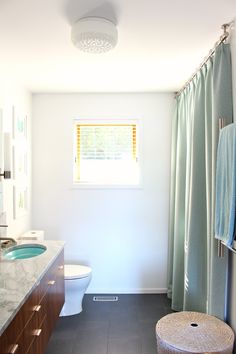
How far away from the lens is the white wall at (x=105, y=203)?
353 cm

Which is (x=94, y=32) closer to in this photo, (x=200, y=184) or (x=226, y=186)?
(x=226, y=186)

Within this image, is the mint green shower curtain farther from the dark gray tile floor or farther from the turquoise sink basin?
the turquoise sink basin

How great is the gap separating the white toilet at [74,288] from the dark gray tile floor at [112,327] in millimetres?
72

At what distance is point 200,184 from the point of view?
234cm

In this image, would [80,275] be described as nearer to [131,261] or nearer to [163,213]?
[131,261]

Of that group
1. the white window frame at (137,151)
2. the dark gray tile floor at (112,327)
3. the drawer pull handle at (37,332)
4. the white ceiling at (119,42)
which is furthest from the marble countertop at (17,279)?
the white ceiling at (119,42)

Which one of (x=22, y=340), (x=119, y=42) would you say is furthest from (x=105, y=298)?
(x=119, y=42)

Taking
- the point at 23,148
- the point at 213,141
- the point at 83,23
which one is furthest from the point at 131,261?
the point at 83,23

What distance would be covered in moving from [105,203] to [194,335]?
1940 mm

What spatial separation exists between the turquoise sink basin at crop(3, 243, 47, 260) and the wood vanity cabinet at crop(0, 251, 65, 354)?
0.60 feet

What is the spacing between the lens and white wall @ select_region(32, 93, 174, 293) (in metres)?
3.53

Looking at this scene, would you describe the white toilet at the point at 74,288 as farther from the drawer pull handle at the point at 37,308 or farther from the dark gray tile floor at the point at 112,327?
the drawer pull handle at the point at 37,308

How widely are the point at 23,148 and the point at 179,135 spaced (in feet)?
5.44

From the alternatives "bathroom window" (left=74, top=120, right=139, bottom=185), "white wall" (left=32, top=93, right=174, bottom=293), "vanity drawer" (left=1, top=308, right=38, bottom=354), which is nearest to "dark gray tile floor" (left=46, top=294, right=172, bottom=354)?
"white wall" (left=32, top=93, right=174, bottom=293)
